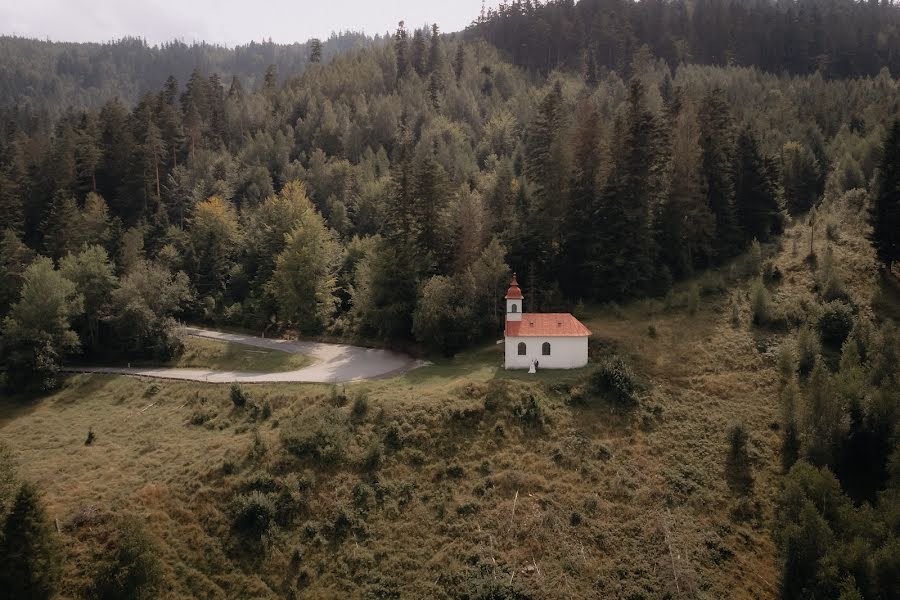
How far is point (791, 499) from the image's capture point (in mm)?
26766

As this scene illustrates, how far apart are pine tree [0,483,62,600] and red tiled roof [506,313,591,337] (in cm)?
2592

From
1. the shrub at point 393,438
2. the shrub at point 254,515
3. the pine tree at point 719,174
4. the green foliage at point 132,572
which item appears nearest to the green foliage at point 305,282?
the shrub at point 393,438

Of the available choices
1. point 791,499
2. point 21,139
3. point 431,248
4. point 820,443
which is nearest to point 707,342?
point 820,443

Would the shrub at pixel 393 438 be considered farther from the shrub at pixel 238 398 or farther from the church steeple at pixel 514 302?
the church steeple at pixel 514 302

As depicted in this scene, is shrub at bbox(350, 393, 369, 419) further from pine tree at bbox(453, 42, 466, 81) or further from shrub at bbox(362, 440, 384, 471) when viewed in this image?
pine tree at bbox(453, 42, 466, 81)

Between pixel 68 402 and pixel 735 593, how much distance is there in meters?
44.4

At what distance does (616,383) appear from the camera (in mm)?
35719

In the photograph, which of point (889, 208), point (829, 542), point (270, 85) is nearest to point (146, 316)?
point (829, 542)

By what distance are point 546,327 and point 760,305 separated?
52.3ft

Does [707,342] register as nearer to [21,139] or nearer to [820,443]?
[820,443]

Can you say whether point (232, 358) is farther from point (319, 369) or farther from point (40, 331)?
point (40, 331)

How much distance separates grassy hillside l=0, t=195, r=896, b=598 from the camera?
26703 mm

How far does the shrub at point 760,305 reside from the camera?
41562mm

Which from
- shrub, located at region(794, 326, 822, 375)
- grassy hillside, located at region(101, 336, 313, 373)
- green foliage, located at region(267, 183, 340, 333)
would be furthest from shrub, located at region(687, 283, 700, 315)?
green foliage, located at region(267, 183, 340, 333)
